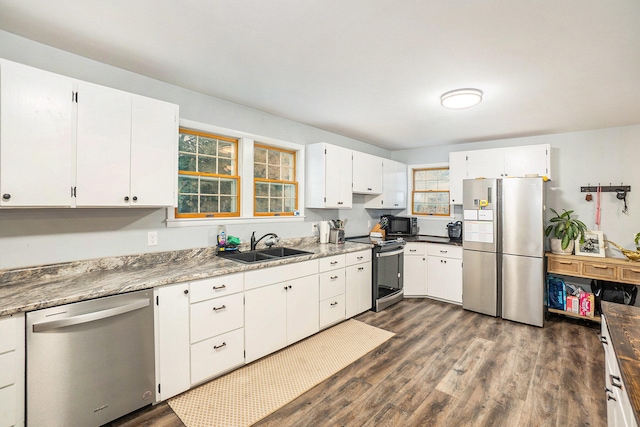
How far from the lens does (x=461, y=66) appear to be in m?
2.28

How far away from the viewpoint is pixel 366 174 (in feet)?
14.6

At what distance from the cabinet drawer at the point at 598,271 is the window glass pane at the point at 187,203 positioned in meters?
4.57

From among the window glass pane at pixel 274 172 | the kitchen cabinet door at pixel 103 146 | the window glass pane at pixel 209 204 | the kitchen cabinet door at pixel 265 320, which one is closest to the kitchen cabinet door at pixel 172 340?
the kitchen cabinet door at pixel 265 320

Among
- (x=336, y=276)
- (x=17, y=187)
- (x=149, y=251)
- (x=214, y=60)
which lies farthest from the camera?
(x=336, y=276)

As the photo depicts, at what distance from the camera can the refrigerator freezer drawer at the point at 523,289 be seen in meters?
3.58

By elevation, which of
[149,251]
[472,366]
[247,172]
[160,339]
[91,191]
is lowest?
[472,366]

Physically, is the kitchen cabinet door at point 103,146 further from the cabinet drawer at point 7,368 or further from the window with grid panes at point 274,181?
the window with grid panes at point 274,181

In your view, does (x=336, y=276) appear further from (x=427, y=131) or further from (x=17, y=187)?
(x=17, y=187)

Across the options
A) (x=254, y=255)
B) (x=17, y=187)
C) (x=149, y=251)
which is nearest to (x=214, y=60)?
(x=17, y=187)

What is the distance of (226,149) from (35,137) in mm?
1596

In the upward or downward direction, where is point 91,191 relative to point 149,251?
upward

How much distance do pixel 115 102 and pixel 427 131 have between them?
12.1ft

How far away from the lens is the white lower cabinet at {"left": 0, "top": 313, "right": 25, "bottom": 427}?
1476 millimetres

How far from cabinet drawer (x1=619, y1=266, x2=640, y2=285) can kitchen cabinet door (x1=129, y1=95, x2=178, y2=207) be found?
189 inches
